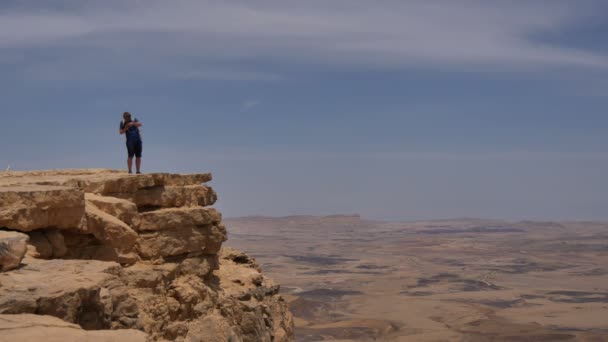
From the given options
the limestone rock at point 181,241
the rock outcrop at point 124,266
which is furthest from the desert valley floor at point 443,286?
the limestone rock at point 181,241

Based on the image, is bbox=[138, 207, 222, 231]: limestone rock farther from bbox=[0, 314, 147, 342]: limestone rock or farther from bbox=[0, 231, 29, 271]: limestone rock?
bbox=[0, 314, 147, 342]: limestone rock

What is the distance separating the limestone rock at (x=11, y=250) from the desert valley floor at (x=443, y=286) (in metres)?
33.5

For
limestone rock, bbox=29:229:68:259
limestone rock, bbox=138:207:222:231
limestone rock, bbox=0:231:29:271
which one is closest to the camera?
limestone rock, bbox=0:231:29:271

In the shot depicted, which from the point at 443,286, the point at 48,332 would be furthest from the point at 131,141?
the point at 443,286

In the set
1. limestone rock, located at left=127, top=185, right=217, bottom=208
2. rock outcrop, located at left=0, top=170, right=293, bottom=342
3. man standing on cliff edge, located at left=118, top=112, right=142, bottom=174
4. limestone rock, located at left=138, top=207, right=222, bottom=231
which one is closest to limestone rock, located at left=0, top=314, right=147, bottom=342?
rock outcrop, located at left=0, top=170, right=293, bottom=342

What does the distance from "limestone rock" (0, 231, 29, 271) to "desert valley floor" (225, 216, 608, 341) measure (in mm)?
33543

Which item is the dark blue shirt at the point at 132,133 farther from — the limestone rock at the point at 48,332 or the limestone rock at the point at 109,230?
the limestone rock at the point at 48,332

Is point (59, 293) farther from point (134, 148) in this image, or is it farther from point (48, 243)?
point (134, 148)

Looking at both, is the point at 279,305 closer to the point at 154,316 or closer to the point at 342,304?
the point at 154,316

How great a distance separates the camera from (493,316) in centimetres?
4812

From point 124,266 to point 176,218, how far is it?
4.48ft

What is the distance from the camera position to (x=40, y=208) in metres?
7.70

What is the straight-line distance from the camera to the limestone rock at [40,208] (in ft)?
24.3

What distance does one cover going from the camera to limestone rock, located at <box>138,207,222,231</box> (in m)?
10.3
